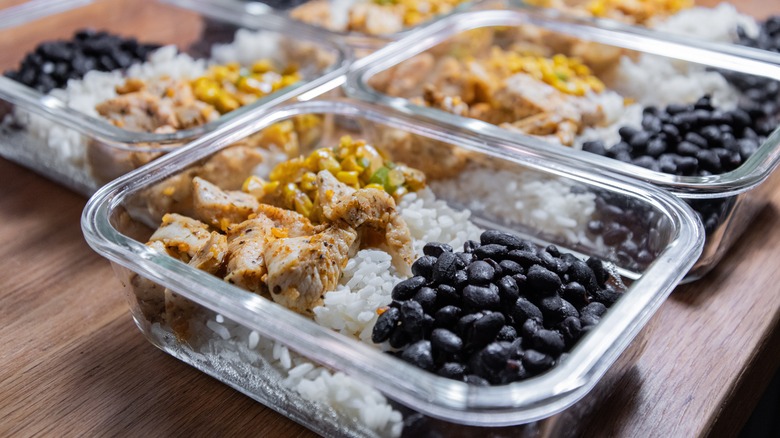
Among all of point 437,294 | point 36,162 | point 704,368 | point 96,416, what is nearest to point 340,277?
point 437,294

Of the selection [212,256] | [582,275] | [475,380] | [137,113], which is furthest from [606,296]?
[137,113]

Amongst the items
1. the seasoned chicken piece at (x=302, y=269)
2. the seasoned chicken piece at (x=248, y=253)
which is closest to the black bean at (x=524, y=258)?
the seasoned chicken piece at (x=302, y=269)

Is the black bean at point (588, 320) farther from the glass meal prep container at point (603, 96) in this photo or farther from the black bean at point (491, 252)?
the glass meal prep container at point (603, 96)

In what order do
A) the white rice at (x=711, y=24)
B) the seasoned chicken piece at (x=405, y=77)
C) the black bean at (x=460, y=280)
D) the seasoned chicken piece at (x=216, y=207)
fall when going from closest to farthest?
the black bean at (x=460, y=280), the seasoned chicken piece at (x=216, y=207), the seasoned chicken piece at (x=405, y=77), the white rice at (x=711, y=24)

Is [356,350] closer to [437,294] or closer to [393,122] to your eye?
[437,294]

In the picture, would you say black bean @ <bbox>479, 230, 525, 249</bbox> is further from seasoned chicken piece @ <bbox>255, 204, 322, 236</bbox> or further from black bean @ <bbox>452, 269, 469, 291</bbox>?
seasoned chicken piece @ <bbox>255, 204, 322, 236</bbox>

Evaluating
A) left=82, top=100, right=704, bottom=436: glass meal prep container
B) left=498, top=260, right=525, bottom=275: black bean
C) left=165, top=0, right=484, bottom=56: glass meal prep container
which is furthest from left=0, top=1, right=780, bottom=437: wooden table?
left=165, top=0, right=484, bottom=56: glass meal prep container
